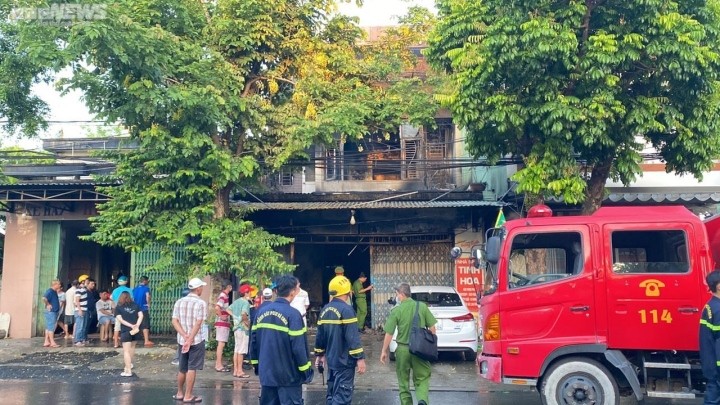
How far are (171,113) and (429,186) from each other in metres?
7.34

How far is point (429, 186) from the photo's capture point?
52.0 feet

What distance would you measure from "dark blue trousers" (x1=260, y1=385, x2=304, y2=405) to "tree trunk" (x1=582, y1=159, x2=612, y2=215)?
6.83m

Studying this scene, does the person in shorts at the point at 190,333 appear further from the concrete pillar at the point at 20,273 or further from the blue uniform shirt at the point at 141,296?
the concrete pillar at the point at 20,273

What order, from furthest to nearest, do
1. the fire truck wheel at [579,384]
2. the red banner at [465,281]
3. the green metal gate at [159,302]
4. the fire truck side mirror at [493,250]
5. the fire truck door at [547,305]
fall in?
1. the green metal gate at [159,302]
2. the red banner at [465,281]
3. the fire truck side mirror at [493,250]
4. the fire truck door at [547,305]
5. the fire truck wheel at [579,384]

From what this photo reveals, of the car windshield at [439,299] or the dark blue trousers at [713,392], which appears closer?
the dark blue trousers at [713,392]

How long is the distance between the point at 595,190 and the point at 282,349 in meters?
7.13

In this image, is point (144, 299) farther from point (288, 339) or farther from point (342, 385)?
point (288, 339)

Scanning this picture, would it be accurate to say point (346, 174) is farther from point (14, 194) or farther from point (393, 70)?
point (14, 194)

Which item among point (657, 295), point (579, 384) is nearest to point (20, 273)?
point (579, 384)

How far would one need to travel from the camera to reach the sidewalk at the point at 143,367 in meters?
10.4

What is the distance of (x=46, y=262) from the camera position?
15914 millimetres

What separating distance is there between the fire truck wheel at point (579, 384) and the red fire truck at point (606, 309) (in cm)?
1

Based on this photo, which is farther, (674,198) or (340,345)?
(674,198)

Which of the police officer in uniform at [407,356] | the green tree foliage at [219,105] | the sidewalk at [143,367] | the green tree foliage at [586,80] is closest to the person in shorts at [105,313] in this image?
the sidewalk at [143,367]
